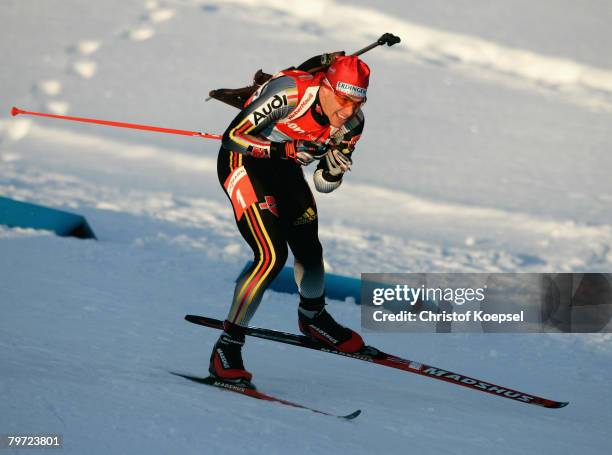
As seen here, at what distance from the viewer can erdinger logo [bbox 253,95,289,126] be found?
4.31m

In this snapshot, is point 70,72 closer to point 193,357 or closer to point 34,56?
point 34,56

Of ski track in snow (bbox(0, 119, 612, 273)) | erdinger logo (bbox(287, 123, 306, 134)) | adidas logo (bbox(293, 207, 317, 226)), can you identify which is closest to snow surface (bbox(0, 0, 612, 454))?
ski track in snow (bbox(0, 119, 612, 273))

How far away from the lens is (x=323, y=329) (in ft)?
16.1

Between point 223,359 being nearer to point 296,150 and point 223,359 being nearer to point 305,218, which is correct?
point 305,218

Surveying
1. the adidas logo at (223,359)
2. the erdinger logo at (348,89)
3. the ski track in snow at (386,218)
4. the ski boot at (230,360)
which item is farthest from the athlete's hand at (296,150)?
the ski track in snow at (386,218)

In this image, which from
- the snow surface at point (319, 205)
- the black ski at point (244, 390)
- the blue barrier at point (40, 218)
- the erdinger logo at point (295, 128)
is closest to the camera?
the snow surface at point (319, 205)

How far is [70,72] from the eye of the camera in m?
12.9

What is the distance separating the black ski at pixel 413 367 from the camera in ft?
15.0

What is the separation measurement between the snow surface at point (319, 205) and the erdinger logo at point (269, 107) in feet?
4.23

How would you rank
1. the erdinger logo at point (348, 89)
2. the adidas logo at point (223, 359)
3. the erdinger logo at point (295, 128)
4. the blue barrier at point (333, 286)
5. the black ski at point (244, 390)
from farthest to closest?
1. the blue barrier at point (333, 286)
2. the erdinger logo at point (295, 128)
3. the adidas logo at point (223, 359)
4. the erdinger logo at point (348, 89)
5. the black ski at point (244, 390)

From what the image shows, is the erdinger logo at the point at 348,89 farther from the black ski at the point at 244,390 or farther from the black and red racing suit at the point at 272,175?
the black ski at the point at 244,390

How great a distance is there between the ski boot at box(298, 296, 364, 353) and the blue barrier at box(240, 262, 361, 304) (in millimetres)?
1604

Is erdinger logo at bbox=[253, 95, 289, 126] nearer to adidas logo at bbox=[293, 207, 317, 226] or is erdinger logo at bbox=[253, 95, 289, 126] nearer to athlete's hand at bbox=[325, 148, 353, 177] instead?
athlete's hand at bbox=[325, 148, 353, 177]

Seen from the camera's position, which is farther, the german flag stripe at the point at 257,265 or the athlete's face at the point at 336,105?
the german flag stripe at the point at 257,265
